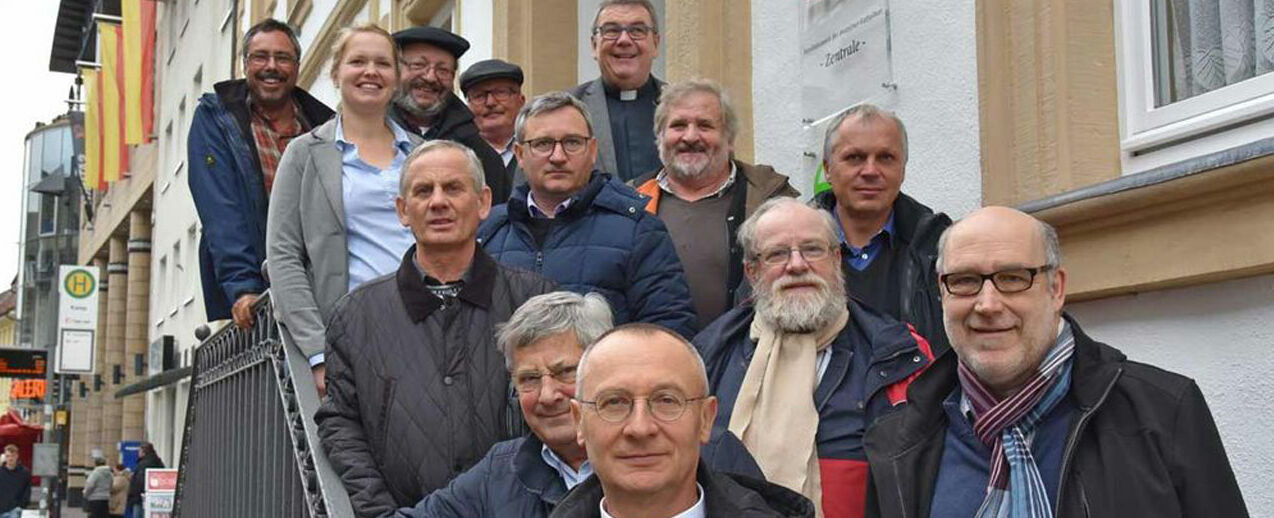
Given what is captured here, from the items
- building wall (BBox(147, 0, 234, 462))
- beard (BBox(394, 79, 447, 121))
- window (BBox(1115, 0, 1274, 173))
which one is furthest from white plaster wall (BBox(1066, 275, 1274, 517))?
building wall (BBox(147, 0, 234, 462))

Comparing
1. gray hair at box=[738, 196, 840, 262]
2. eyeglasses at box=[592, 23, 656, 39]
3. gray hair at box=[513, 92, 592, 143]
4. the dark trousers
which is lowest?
the dark trousers

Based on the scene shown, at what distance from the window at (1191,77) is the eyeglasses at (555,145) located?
65.4 inches

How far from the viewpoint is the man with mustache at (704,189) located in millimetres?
4668

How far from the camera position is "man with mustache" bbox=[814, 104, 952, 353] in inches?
159

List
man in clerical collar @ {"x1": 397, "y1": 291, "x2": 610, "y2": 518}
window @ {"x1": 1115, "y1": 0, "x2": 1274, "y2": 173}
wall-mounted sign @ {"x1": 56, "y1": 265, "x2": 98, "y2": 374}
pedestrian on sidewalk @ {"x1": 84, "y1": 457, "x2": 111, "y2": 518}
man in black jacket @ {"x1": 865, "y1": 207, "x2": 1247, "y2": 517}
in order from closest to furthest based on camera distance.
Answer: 1. man in black jacket @ {"x1": 865, "y1": 207, "x2": 1247, "y2": 517}
2. man in clerical collar @ {"x1": 397, "y1": 291, "x2": 610, "y2": 518}
3. window @ {"x1": 1115, "y1": 0, "x2": 1274, "y2": 173}
4. wall-mounted sign @ {"x1": 56, "y1": 265, "x2": 98, "y2": 374}
5. pedestrian on sidewalk @ {"x1": 84, "y1": 457, "x2": 111, "y2": 518}

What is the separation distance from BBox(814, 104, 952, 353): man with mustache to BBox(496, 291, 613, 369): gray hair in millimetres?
847

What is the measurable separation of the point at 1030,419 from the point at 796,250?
964mm

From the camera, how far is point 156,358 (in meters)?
28.6

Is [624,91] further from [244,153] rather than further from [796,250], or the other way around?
[796,250]

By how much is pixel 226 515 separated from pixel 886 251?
2.93 metres

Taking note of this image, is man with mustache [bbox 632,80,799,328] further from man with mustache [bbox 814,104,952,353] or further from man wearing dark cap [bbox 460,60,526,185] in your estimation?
man wearing dark cap [bbox 460,60,526,185]

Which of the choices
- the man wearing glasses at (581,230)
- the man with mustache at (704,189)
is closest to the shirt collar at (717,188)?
the man with mustache at (704,189)

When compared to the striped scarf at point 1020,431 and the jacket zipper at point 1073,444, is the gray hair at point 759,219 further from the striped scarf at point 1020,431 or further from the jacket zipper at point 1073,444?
the jacket zipper at point 1073,444

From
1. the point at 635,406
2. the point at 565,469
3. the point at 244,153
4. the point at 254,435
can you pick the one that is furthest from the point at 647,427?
the point at 244,153
